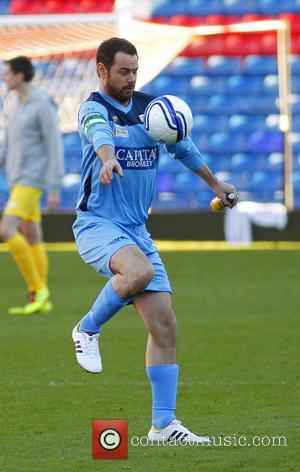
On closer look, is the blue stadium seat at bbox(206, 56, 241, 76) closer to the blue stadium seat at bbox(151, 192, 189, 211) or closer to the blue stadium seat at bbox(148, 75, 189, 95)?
the blue stadium seat at bbox(148, 75, 189, 95)

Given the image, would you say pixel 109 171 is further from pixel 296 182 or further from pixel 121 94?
pixel 296 182

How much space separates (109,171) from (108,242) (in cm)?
55

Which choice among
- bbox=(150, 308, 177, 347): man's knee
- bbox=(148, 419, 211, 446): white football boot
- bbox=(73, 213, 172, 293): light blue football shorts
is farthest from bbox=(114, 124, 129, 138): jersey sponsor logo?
bbox=(148, 419, 211, 446): white football boot

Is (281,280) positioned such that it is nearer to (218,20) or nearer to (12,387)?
(12,387)

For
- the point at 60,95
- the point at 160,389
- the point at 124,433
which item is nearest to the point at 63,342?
the point at 160,389

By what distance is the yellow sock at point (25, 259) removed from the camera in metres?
11.7

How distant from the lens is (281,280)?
14305mm

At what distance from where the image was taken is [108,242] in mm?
5664

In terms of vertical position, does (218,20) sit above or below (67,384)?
above

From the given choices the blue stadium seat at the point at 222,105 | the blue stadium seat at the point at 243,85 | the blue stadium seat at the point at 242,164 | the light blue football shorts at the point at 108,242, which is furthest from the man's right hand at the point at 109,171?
the blue stadium seat at the point at 243,85

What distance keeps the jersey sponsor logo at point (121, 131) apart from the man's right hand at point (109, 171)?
465 mm

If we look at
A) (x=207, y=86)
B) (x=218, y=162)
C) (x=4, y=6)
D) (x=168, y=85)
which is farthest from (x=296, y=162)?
(x=4, y=6)

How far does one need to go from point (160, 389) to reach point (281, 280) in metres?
8.71

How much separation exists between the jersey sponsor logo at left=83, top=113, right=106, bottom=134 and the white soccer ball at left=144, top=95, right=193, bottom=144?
21 cm
